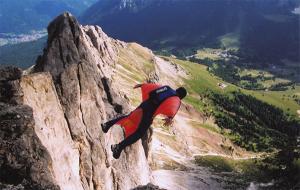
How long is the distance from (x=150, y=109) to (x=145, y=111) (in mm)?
415

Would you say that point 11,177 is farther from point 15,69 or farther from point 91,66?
point 91,66

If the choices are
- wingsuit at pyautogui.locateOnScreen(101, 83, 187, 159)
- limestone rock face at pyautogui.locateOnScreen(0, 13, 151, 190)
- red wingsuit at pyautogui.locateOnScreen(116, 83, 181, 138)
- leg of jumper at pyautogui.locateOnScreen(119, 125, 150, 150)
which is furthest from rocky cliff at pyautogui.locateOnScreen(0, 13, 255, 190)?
red wingsuit at pyautogui.locateOnScreen(116, 83, 181, 138)

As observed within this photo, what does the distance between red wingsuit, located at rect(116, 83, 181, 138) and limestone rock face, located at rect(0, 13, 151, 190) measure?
6.81 meters

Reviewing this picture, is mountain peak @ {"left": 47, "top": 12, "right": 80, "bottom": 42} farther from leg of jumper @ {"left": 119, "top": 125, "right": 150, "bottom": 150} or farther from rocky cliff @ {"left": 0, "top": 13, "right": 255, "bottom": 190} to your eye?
leg of jumper @ {"left": 119, "top": 125, "right": 150, "bottom": 150}

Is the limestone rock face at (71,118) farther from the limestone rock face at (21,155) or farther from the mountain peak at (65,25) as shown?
the limestone rock face at (21,155)

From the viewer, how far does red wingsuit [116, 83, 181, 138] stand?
35.9m

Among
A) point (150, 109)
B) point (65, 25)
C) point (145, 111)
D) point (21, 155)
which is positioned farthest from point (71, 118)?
point (150, 109)

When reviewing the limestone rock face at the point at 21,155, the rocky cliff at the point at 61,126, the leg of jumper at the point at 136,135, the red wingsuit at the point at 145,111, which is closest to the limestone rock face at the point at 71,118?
the rocky cliff at the point at 61,126

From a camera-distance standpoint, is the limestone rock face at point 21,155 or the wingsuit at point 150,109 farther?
the wingsuit at point 150,109

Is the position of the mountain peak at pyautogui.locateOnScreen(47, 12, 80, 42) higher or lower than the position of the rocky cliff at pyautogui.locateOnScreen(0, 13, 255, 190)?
higher

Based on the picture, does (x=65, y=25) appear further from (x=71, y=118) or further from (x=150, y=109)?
(x=150, y=109)

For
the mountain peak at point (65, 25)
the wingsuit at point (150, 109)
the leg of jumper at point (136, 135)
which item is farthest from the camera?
the mountain peak at point (65, 25)

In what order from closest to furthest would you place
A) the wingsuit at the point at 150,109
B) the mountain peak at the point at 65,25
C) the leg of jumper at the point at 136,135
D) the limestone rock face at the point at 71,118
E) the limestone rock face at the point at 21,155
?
the limestone rock face at the point at 21,155 → the wingsuit at the point at 150,109 → the leg of jumper at the point at 136,135 → the limestone rock face at the point at 71,118 → the mountain peak at the point at 65,25

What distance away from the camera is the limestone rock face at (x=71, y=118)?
5125cm
